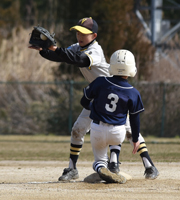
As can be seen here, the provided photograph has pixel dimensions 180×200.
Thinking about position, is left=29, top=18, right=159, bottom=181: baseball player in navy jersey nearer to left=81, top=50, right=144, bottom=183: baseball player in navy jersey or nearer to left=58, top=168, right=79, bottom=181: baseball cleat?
left=58, top=168, right=79, bottom=181: baseball cleat

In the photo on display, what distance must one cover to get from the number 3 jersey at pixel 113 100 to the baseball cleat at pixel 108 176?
2.02 ft

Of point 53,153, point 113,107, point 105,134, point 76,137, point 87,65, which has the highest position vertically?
point 87,65

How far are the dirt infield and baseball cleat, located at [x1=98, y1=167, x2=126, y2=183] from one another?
7cm

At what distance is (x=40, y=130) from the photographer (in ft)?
A: 61.6

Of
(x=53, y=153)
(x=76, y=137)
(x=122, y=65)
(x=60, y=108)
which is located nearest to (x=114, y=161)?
(x=76, y=137)

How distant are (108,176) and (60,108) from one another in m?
12.4

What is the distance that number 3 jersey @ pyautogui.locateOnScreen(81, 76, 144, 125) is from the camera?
20.1 ft

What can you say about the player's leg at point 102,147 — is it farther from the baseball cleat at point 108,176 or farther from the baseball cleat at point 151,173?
the baseball cleat at point 151,173

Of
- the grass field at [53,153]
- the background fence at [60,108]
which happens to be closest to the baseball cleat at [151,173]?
the grass field at [53,153]

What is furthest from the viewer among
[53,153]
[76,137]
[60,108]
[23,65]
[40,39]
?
[23,65]

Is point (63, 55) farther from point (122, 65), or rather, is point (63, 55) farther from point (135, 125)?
point (135, 125)

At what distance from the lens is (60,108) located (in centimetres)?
1842

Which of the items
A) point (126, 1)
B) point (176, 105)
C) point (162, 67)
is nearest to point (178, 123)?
point (176, 105)

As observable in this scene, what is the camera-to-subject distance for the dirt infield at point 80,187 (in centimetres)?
557
